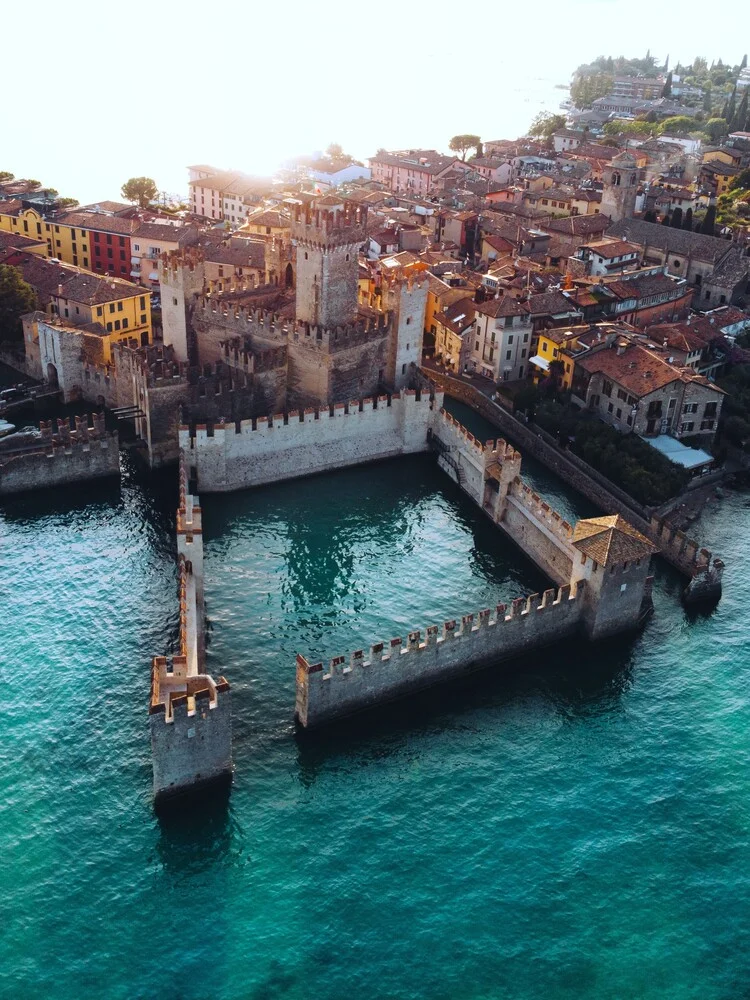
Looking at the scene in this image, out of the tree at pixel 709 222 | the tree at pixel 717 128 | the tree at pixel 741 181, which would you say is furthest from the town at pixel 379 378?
the tree at pixel 717 128

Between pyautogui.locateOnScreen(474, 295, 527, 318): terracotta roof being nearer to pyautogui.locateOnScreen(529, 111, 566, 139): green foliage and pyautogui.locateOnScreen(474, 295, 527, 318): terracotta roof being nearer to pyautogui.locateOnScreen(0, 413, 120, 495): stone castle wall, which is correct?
pyautogui.locateOnScreen(0, 413, 120, 495): stone castle wall

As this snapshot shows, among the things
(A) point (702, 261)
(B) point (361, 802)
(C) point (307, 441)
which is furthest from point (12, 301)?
(A) point (702, 261)

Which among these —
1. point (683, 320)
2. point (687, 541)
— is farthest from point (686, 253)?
point (687, 541)

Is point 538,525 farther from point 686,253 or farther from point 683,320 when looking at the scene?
point 686,253

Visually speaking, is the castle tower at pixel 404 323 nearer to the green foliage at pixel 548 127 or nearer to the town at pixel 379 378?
the town at pixel 379 378

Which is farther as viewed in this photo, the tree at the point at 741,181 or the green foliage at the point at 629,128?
the green foliage at the point at 629,128

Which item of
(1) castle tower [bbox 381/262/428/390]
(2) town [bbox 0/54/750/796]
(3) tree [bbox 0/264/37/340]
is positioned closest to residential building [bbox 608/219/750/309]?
(2) town [bbox 0/54/750/796]
